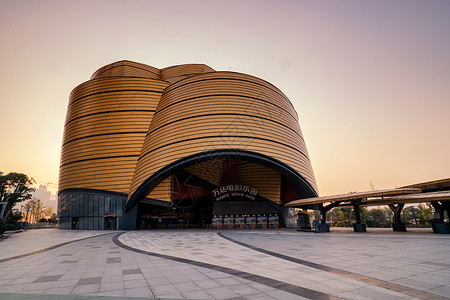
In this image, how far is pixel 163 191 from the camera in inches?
1423

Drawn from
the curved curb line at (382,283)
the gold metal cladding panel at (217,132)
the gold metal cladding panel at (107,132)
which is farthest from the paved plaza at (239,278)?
the gold metal cladding panel at (107,132)

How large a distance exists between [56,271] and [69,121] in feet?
155

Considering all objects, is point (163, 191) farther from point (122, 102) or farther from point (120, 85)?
point (120, 85)

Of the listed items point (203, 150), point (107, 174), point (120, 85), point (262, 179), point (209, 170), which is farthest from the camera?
point (120, 85)

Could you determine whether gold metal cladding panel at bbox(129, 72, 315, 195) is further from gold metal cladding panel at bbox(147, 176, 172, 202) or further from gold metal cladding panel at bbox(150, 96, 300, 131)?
gold metal cladding panel at bbox(147, 176, 172, 202)

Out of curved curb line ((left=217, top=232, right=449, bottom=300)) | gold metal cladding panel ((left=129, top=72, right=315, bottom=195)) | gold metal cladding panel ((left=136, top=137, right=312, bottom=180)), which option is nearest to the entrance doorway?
gold metal cladding panel ((left=129, top=72, right=315, bottom=195))

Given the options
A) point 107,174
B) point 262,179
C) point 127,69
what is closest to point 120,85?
point 127,69

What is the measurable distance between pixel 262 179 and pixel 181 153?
51.4ft

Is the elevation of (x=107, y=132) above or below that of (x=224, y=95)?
below

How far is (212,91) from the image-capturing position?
3694 cm

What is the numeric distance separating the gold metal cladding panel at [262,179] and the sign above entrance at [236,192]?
2504mm

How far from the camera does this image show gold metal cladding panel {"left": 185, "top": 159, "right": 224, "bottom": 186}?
124ft

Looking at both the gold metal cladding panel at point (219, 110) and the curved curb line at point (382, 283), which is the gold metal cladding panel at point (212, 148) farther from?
the curved curb line at point (382, 283)

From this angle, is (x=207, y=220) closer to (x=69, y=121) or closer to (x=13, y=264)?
(x=69, y=121)
